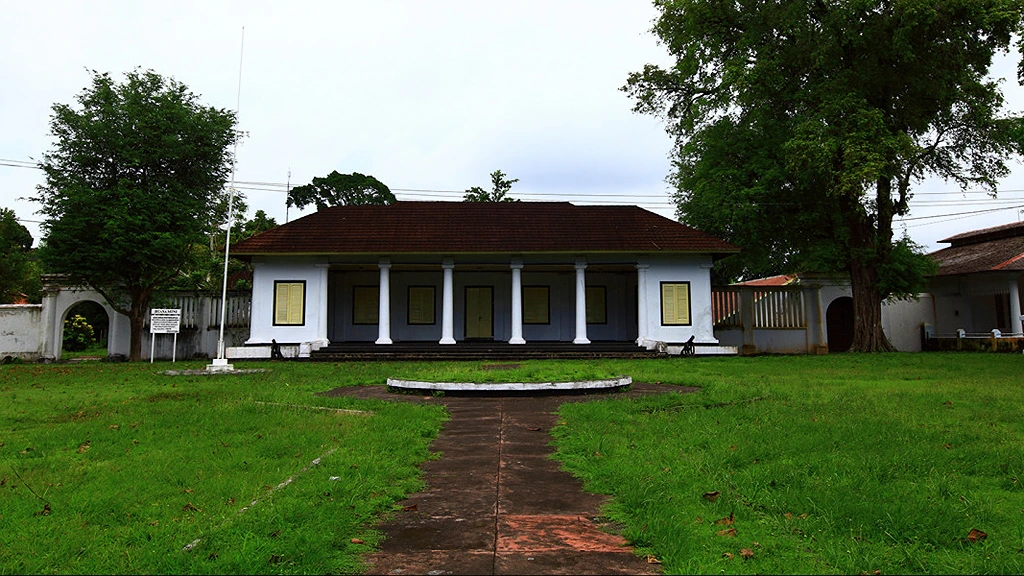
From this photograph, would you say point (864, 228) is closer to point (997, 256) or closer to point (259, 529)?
point (997, 256)

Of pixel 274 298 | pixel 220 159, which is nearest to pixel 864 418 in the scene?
pixel 274 298

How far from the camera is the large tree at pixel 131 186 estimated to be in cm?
1927

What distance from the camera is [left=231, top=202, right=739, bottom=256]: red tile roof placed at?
68.5ft

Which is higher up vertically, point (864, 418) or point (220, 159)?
point (220, 159)

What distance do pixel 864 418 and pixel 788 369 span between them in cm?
778

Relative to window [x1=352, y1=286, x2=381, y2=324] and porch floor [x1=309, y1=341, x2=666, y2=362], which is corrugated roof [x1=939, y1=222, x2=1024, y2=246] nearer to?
porch floor [x1=309, y1=341, x2=666, y2=362]

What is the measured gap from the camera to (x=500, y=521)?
12.8ft

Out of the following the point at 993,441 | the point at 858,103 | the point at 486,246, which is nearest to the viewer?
the point at 993,441

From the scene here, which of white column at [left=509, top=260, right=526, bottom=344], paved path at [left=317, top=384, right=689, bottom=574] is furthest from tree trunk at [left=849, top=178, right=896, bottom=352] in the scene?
paved path at [left=317, top=384, right=689, bottom=574]

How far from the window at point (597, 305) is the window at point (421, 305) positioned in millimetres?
5742

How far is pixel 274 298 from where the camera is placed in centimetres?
2120

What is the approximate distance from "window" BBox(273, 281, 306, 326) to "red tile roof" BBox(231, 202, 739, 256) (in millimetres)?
1249

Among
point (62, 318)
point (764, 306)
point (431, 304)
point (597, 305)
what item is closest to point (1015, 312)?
point (764, 306)

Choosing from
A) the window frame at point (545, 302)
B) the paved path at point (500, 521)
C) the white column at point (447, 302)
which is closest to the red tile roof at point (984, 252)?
the window frame at point (545, 302)
